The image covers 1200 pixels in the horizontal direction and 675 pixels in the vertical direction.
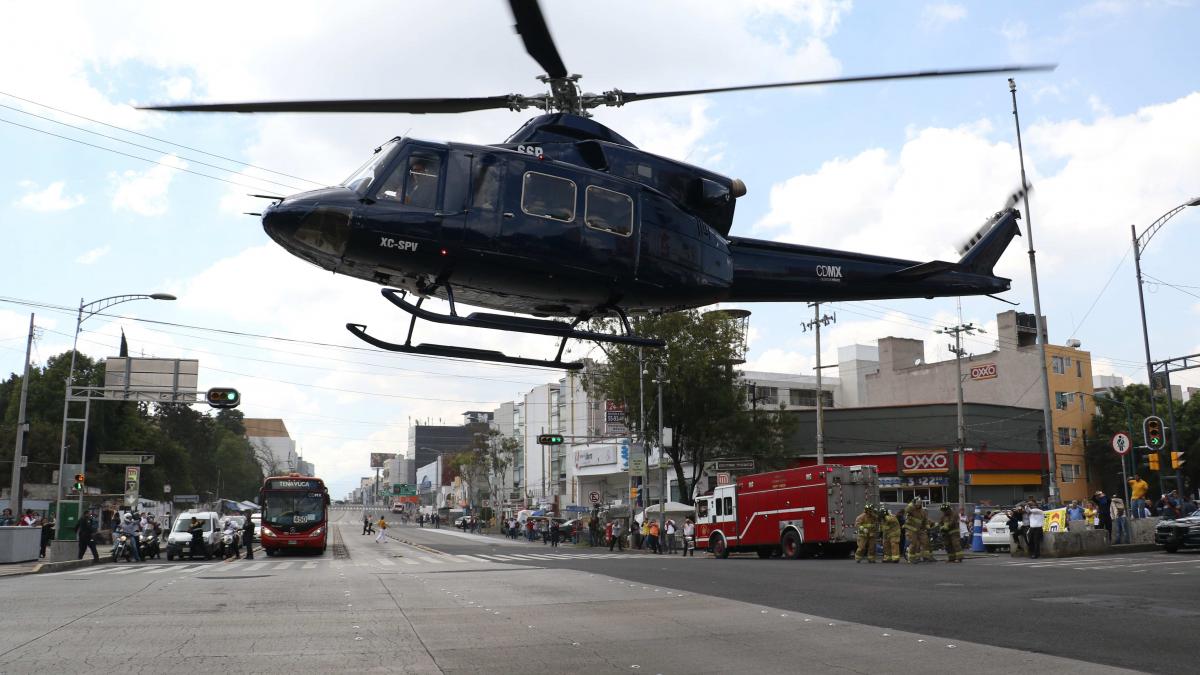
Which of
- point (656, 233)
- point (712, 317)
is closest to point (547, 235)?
point (656, 233)

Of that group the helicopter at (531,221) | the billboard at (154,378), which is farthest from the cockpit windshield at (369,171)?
the billboard at (154,378)

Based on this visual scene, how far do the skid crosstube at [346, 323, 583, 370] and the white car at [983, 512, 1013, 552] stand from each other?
81.0 feet

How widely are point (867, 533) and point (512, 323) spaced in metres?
16.4

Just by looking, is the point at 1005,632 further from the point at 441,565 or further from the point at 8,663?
the point at 441,565

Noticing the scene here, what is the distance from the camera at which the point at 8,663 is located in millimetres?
8711

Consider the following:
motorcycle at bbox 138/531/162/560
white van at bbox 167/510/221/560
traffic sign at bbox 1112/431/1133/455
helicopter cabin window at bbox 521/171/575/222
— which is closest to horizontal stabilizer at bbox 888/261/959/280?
helicopter cabin window at bbox 521/171/575/222

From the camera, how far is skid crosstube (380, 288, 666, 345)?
1221 cm

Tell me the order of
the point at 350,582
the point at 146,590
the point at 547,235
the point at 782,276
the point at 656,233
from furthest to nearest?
the point at 350,582 < the point at 146,590 < the point at 782,276 < the point at 656,233 < the point at 547,235

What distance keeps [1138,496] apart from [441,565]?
22.7m

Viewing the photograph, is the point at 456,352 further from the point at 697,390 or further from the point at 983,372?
the point at 983,372

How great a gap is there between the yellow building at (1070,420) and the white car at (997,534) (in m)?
28.9

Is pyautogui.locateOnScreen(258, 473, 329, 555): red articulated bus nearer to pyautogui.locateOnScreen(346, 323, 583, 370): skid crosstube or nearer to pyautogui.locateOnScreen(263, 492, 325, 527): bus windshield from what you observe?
pyautogui.locateOnScreen(263, 492, 325, 527): bus windshield

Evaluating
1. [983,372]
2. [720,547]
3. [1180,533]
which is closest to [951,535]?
[1180,533]

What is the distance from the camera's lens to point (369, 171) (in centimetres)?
1192
